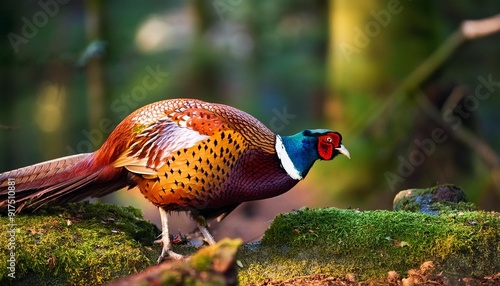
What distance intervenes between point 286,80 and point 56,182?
1325 centimetres

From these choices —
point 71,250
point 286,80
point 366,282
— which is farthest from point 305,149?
point 286,80

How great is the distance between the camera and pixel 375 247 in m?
4.50

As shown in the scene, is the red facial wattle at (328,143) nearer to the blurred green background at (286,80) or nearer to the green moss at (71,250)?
the green moss at (71,250)

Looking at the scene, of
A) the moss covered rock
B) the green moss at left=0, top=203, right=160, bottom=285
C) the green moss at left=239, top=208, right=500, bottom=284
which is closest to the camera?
the moss covered rock

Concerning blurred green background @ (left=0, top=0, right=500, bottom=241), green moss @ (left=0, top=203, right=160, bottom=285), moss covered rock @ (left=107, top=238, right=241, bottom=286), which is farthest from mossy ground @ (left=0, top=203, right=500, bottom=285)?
moss covered rock @ (left=107, top=238, right=241, bottom=286)

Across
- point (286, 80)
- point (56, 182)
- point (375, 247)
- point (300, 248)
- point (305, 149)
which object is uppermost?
point (305, 149)

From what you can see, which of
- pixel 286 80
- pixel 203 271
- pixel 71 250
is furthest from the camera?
pixel 286 80

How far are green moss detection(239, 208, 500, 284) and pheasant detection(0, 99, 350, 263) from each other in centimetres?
38

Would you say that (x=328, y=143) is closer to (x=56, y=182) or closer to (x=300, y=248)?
(x=300, y=248)

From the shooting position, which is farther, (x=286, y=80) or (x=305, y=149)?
(x=286, y=80)

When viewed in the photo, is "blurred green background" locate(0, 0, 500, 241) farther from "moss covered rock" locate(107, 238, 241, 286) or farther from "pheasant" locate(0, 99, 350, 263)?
"moss covered rock" locate(107, 238, 241, 286)

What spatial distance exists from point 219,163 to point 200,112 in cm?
45

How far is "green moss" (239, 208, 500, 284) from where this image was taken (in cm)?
440

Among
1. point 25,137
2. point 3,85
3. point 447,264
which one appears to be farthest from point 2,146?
point 447,264
